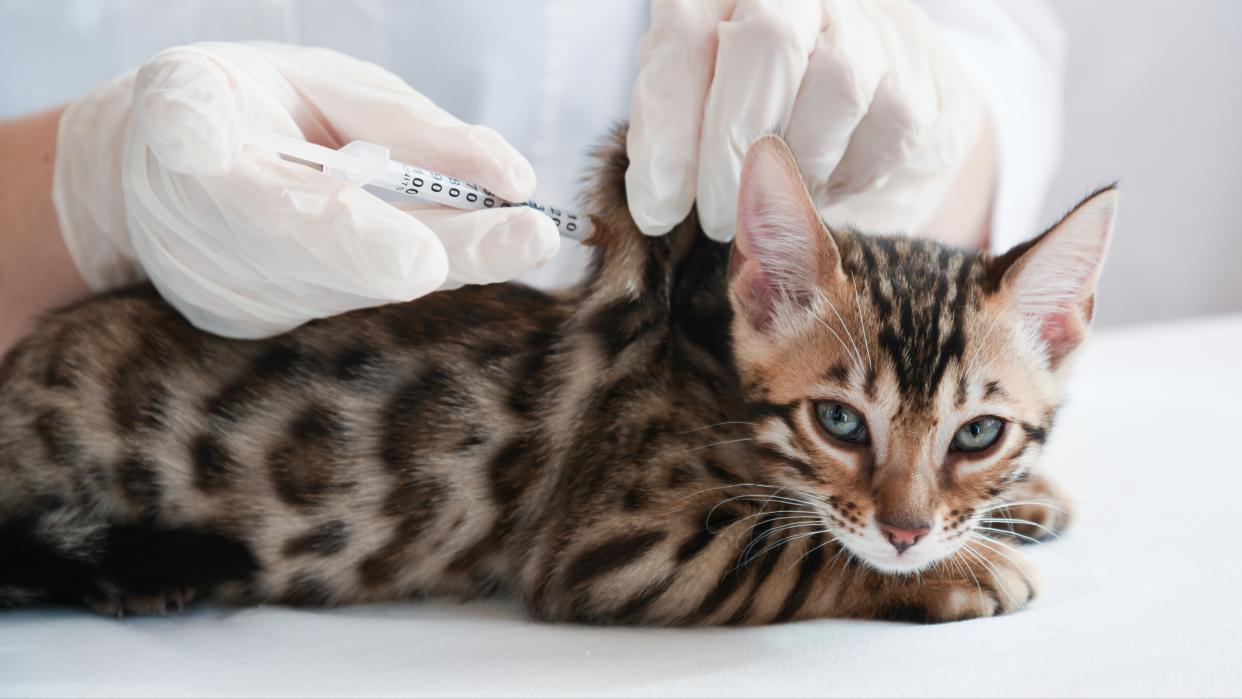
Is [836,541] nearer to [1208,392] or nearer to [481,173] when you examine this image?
[481,173]

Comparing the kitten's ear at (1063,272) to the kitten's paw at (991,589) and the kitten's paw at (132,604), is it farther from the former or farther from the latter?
the kitten's paw at (132,604)

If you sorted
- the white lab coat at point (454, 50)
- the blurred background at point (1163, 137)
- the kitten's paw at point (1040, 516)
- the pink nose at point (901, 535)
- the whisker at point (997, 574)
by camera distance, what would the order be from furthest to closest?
the blurred background at point (1163, 137), the white lab coat at point (454, 50), the kitten's paw at point (1040, 516), the whisker at point (997, 574), the pink nose at point (901, 535)

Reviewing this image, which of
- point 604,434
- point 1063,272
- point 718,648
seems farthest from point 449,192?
point 1063,272

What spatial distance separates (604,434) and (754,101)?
409 millimetres

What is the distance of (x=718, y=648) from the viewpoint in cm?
98

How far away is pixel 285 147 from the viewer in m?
1.04

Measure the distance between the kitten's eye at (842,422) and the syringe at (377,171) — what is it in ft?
1.16

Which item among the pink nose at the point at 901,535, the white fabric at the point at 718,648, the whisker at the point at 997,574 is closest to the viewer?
the white fabric at the point at 718,648

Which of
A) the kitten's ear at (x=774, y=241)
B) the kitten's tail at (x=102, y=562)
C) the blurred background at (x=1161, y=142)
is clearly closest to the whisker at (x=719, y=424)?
the kitten's ear at (x=774, y=241)

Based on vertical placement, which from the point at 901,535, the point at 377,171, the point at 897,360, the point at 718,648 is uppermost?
the point at 377,171

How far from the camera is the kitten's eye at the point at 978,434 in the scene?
1027 millimetres

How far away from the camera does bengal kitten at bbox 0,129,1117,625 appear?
1.03 m

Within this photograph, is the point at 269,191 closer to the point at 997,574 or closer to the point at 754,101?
the point at 754,101

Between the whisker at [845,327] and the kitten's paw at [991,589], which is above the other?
the whisker at [845,327]
